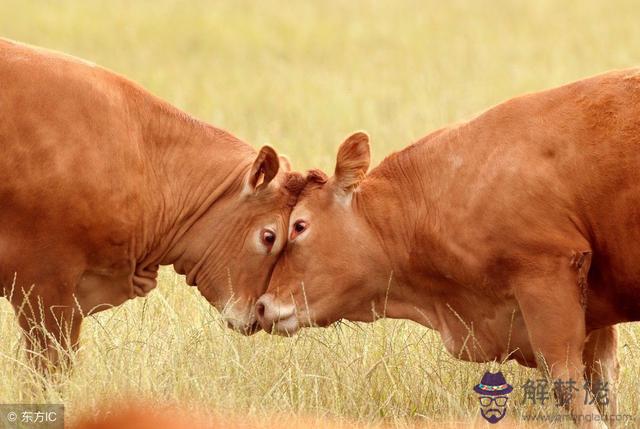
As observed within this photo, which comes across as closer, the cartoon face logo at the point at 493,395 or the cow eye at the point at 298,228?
the cartoon face logo at the point at 493,395

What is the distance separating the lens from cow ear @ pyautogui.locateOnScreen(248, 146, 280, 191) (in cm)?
870

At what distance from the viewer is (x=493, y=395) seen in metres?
8.08

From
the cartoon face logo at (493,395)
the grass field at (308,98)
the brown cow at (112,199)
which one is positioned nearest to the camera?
the cartoon face logo at (493,395)

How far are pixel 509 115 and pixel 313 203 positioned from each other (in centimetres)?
138

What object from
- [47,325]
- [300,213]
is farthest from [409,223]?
[47,325]

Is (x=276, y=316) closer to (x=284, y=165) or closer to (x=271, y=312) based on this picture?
(x=271, y=312)

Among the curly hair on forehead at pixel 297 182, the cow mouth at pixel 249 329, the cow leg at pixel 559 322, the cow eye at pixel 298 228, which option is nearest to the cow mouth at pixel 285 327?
the cow mouth at pixel 249 329

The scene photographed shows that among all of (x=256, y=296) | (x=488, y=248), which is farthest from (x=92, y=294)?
(x=488, y=248)

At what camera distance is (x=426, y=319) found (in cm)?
835

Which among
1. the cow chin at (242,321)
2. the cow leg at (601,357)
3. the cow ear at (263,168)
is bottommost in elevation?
the cow leg at (601,357)

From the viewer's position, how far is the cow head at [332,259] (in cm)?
841

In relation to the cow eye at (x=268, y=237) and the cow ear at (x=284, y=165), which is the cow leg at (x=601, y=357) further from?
the cow ear at (x=284, y=165)

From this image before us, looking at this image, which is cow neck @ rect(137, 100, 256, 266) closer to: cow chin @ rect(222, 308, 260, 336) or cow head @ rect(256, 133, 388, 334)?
cow chin @ rect(222, 308, 260, 336)

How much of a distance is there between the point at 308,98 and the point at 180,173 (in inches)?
396
